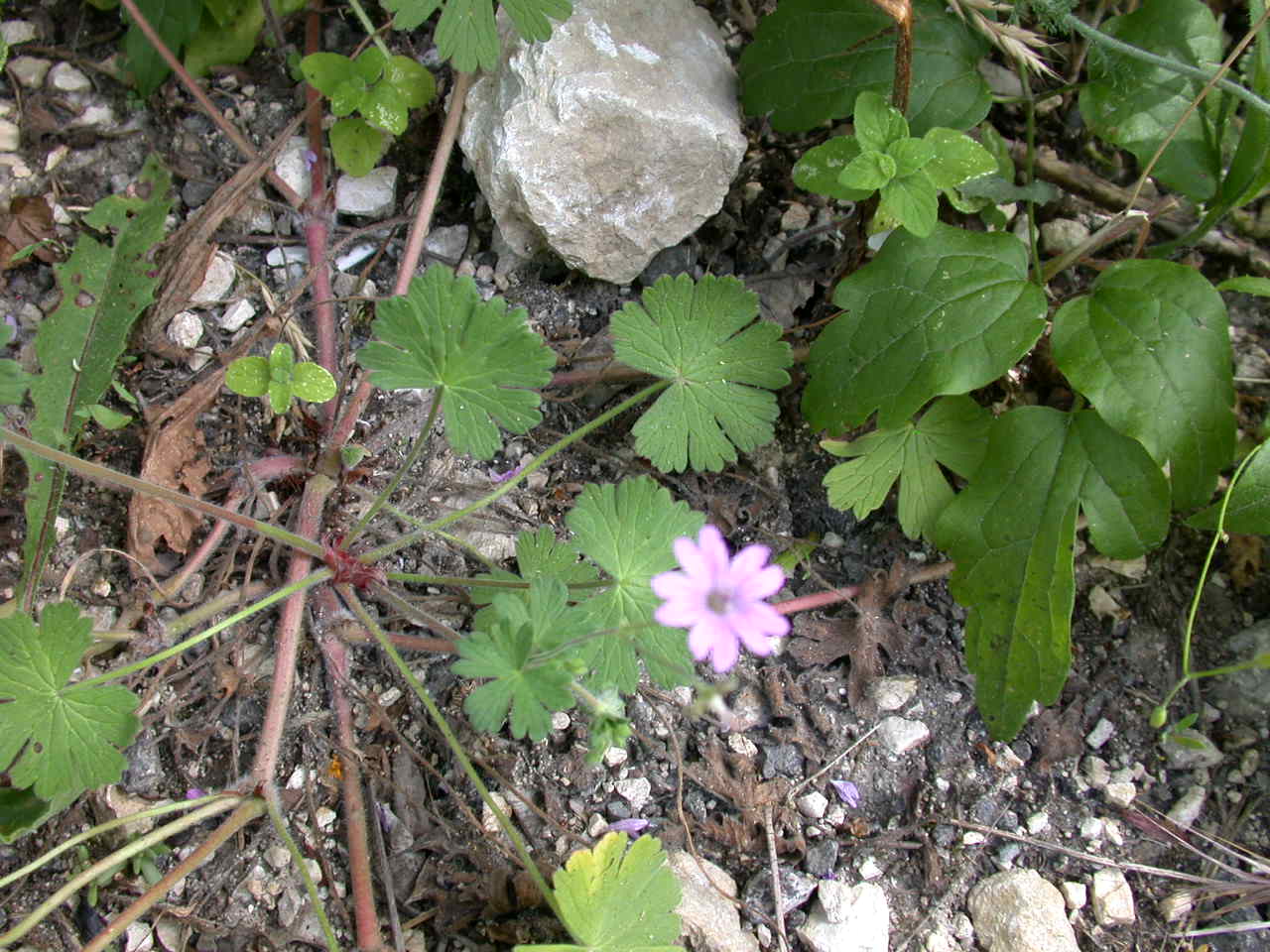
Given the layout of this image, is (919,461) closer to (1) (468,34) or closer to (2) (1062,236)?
(2) (1062,236)

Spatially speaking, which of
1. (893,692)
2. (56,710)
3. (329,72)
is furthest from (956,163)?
(56,710)

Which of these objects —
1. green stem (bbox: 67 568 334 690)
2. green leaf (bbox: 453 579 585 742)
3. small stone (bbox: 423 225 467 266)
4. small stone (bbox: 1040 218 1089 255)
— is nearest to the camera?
green leaf (bbox: 453 579 585 742)

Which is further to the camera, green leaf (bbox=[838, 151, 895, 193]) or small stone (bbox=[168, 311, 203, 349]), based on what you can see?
small stone (bbox=[168, 311, 203, 349])

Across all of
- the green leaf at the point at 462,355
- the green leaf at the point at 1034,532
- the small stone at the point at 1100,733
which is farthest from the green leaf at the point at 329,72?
the small stone at the point at 1100,733

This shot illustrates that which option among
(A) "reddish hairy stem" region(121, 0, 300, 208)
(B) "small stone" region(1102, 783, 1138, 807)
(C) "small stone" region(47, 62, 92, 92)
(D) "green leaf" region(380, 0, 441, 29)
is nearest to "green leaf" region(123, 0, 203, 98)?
(A) "reddish hairy stem" region(121, 0, 300, 208)

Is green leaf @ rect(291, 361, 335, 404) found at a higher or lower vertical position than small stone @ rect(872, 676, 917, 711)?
higher

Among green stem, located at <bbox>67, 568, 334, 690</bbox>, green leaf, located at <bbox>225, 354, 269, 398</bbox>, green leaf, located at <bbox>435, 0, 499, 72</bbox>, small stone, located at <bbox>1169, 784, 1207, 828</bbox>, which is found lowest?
small stone, located at <bbox>1169, 784, 1207, 828</bbox>

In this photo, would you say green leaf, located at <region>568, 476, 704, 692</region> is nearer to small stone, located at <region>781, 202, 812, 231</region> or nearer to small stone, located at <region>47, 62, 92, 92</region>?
small stone, located at <region>781, 202, 812, 231</region>
